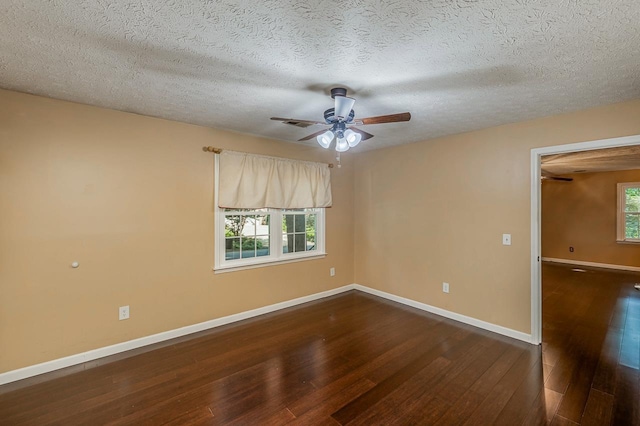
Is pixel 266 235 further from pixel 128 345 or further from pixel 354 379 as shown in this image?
pixel 354 379

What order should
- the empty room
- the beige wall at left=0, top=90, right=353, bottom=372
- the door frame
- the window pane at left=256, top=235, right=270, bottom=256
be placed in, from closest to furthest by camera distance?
1. the empty room
2. the beige wall at left=0, top=90, right=353, bottom=372
3. the door frame
4. the window pane at left=256, top=235, right=270, bottom=256

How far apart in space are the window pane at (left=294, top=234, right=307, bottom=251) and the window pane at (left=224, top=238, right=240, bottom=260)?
919 mm

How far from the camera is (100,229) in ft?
9.16

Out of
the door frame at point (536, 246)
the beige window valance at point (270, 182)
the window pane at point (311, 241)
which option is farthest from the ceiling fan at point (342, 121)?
the window pane at point (311, 241)

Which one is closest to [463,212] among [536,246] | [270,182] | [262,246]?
[536,246]

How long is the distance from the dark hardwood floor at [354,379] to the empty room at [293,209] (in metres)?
0.02

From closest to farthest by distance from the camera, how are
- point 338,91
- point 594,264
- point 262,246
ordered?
1. point 338,91
2. point 262,246
3. point 594,264

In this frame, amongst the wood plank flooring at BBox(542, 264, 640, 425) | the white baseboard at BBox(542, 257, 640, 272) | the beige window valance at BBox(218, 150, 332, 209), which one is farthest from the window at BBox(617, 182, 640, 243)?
the beige window valance at BBox(218, 150, 332, 209)

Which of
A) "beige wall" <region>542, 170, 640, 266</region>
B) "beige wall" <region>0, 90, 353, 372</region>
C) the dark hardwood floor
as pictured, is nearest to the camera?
the dark hardwood floor

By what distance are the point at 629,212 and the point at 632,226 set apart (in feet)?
1.04

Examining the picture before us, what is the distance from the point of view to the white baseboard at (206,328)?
2490 millimetres

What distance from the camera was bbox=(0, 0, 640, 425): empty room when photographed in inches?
65.9

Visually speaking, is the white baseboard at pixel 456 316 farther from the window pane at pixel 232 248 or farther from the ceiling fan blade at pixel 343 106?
the ceiling fan blade at pixel 343 106

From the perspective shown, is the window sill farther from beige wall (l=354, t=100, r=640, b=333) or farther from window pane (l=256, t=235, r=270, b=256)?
beige wall (l=354, t=100, r=640, b=333)
